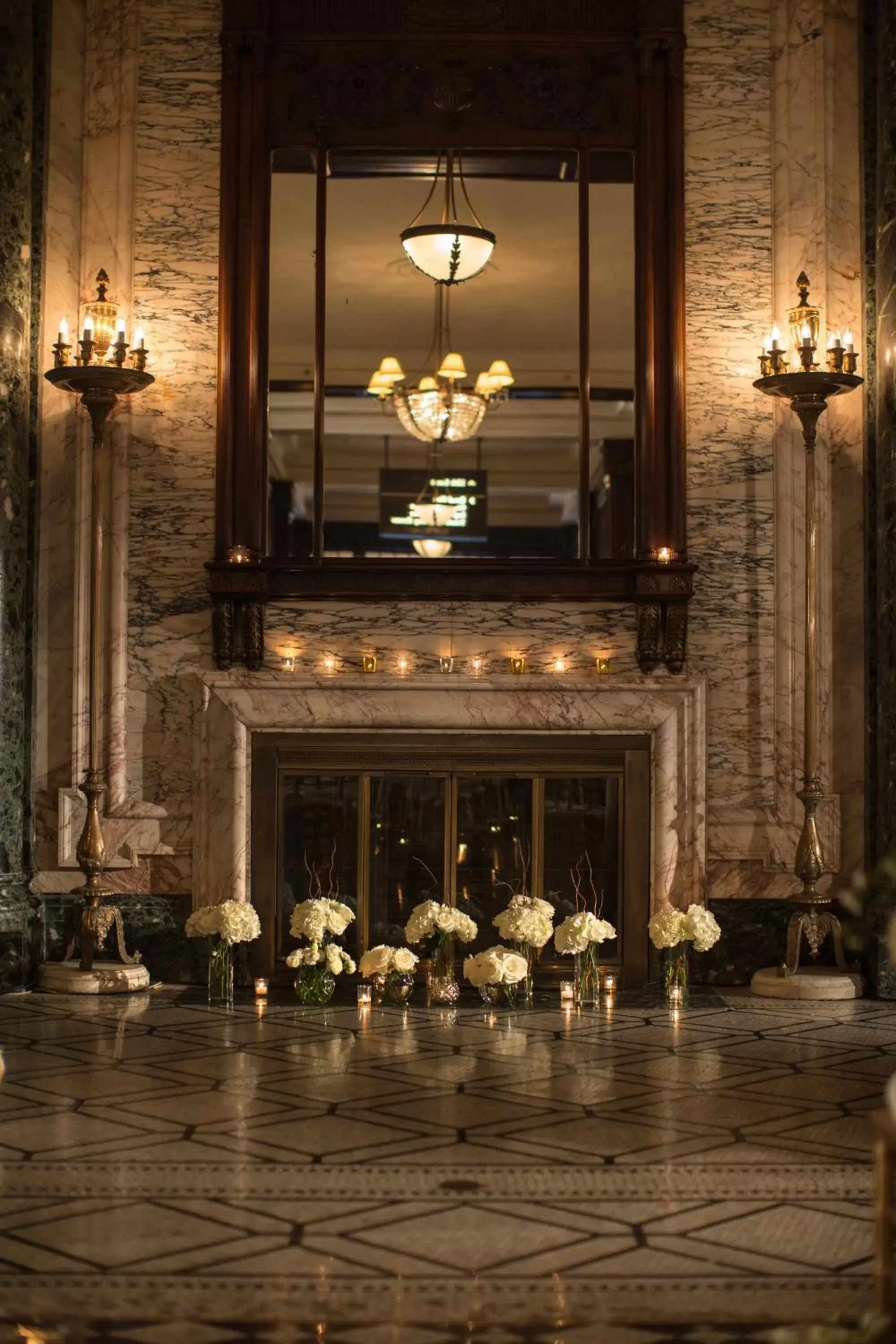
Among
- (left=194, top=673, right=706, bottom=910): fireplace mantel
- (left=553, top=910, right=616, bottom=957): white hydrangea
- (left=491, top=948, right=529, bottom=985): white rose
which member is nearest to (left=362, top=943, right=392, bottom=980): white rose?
Result: (left=491, top=948, right=529, bottom=985): white rose

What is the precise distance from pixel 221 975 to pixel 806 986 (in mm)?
2685

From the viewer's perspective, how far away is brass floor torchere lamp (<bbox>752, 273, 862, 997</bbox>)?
795cm

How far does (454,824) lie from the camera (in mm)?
8375

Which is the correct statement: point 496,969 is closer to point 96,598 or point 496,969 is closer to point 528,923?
point 528,923

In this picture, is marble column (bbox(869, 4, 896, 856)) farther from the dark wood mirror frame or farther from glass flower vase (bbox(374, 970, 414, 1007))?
glass flower vase (bbox(374, 970, 414, 1007))

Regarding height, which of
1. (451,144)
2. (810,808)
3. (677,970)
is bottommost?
(677,970)

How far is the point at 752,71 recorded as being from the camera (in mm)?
8664

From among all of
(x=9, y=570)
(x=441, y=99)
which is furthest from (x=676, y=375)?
(x=9, y=570)

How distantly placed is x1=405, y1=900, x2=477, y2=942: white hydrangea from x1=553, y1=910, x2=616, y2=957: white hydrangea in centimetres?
41

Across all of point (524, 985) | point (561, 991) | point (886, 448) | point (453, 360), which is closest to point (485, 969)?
point (524, 985)

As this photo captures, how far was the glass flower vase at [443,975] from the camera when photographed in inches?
301

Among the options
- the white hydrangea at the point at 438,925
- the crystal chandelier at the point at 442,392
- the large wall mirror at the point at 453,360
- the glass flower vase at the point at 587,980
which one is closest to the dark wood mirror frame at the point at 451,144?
the large wall mirror at the point at 453,360

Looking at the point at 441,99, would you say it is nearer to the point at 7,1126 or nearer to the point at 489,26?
the point at 489,26

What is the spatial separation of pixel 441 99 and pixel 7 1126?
5.61 m
